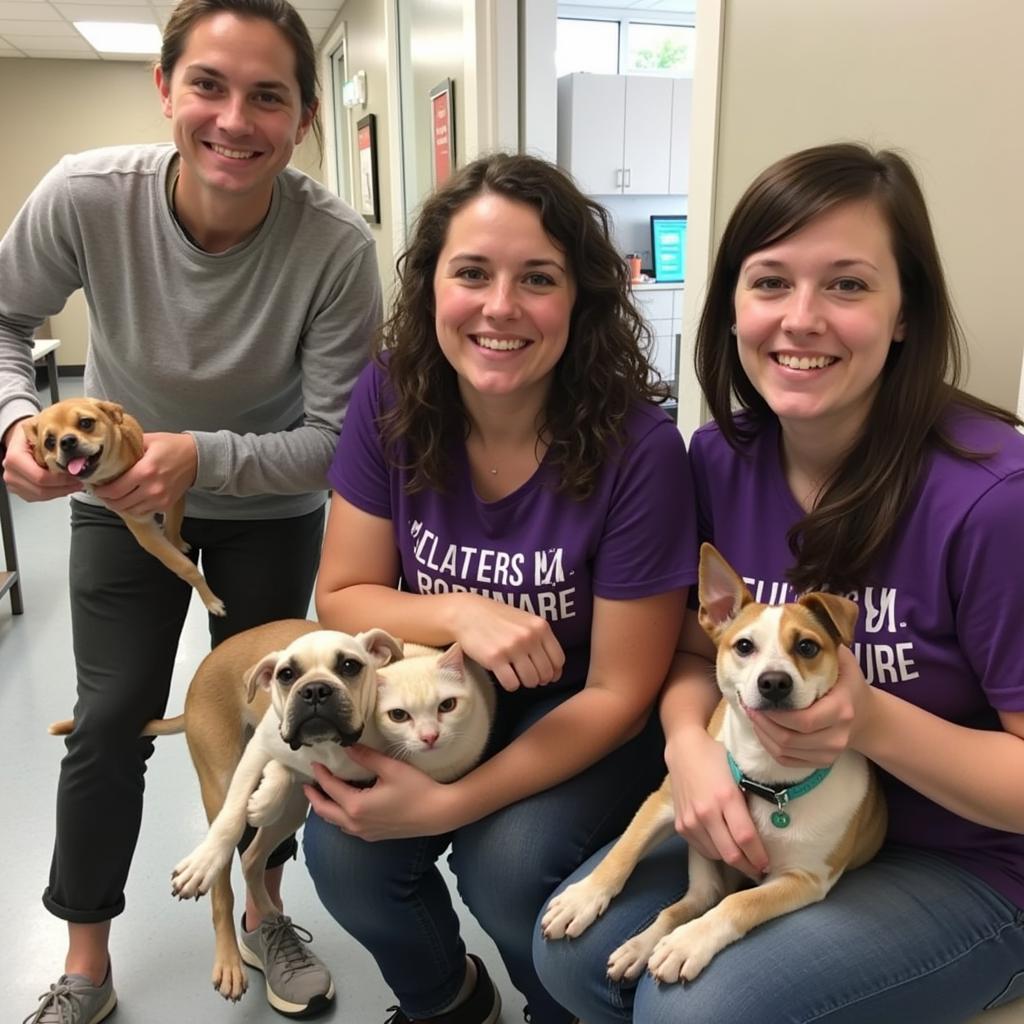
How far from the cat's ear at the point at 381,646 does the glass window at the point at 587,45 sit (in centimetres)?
709

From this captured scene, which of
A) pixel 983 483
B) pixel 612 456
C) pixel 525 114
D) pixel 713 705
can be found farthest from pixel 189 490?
pixel 525 114

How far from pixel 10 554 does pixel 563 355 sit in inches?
114

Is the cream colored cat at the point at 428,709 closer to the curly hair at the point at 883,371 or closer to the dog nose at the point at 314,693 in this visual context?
the dog nose at the point at 314,693

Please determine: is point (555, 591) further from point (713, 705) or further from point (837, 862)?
point (837, 862)

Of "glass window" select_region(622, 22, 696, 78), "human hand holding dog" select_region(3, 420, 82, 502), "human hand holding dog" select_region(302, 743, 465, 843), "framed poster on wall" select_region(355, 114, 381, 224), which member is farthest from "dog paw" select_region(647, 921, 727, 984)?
"glass window" select_region(622, 22, 696, 78)

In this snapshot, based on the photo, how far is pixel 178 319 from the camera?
1506 mm

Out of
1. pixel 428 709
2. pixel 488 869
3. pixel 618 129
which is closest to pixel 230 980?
pixel 488 869

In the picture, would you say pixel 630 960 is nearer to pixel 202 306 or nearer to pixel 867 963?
pixel 867 963

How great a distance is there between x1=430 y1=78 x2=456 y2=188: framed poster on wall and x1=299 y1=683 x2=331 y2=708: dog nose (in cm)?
296

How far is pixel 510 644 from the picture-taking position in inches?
46.3

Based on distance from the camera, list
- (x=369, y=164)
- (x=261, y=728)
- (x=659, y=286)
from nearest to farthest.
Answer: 1. (x=261, y=728)
2. (x=369, y=164)
3. (x=659, y=286)

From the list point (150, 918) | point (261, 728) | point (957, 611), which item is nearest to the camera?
point (957, 611)

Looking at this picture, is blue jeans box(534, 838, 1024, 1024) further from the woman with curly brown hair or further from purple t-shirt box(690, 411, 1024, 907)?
the woman with curly brown hair

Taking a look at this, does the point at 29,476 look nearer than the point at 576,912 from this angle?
No
